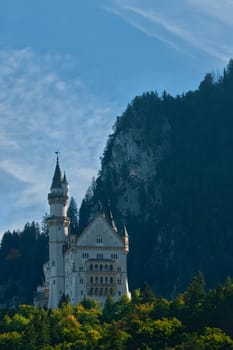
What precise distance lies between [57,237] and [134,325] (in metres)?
34.4

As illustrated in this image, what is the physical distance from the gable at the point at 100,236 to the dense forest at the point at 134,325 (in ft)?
53.5

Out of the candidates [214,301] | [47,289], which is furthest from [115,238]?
[214,301]

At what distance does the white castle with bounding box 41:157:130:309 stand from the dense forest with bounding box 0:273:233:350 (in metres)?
13.3

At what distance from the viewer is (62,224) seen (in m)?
165

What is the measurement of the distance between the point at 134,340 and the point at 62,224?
37248 millimetres

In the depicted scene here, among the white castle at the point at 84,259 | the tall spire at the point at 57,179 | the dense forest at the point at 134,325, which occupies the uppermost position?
the tall spire at the point at 57,179

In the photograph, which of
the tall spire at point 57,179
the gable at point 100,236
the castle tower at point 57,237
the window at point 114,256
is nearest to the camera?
the gable at point 100,236

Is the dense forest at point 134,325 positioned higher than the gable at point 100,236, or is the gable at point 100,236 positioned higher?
the gable at point 100,236

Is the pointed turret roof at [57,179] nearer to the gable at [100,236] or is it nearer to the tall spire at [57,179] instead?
the tall spire at [57,179]

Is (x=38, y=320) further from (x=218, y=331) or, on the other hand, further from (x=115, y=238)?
(x=115, y=238)

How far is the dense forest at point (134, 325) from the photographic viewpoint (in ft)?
418

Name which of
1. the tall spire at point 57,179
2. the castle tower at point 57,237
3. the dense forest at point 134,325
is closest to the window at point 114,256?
the castle tower at point 57,237

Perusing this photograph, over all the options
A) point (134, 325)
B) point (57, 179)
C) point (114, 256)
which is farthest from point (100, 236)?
point (134, 325)

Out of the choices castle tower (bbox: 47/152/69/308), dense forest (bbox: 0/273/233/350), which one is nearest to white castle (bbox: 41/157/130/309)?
castle tower (bbox: 47/152/69/308)
